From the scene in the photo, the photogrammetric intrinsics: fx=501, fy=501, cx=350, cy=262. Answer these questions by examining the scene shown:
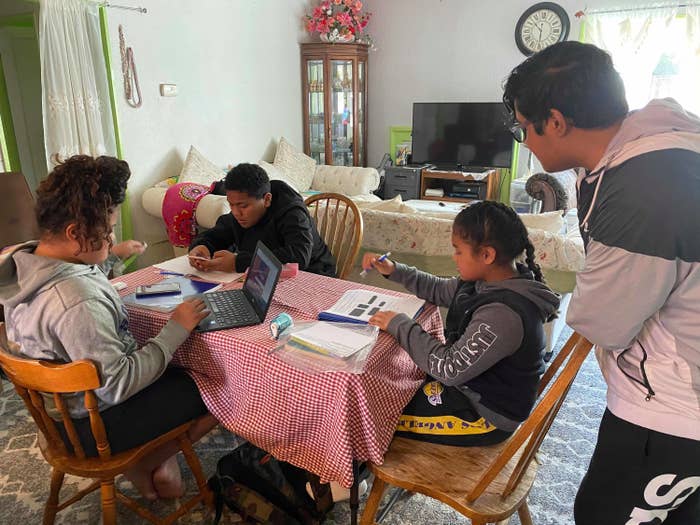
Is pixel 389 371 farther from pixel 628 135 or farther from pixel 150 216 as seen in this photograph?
pixel 150 216

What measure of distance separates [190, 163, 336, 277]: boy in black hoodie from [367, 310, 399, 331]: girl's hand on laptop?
71cm

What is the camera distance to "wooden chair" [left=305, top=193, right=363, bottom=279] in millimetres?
2336

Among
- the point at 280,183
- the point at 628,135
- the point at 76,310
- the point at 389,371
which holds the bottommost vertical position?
the point at 389,371

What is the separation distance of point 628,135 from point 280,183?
1.59m

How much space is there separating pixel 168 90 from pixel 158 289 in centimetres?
299

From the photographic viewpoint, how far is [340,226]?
2527 mm

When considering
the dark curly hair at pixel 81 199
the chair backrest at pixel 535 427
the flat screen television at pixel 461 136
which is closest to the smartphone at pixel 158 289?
the dark curly hair at pixel 81 199

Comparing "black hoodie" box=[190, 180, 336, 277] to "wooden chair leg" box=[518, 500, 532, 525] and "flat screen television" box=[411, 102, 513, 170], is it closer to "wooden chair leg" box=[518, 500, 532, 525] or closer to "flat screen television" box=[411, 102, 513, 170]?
"wooden chair leg" box=[518, 500, 532, 525]

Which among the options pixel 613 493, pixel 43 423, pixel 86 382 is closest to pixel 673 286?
pixel 613 493

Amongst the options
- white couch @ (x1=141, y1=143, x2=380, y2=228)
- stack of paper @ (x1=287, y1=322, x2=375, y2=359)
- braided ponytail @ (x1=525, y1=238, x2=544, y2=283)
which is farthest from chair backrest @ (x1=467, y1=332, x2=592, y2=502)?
white couch @ (x1=141, y1=143, x2=380, y2=228)

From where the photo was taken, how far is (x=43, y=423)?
131 centimetres

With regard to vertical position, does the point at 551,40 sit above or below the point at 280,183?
above

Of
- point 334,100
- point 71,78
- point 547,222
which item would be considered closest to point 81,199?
point 547,222

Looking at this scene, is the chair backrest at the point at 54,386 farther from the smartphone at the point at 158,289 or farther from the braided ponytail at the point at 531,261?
the braided ponytail at the point at 531,261
